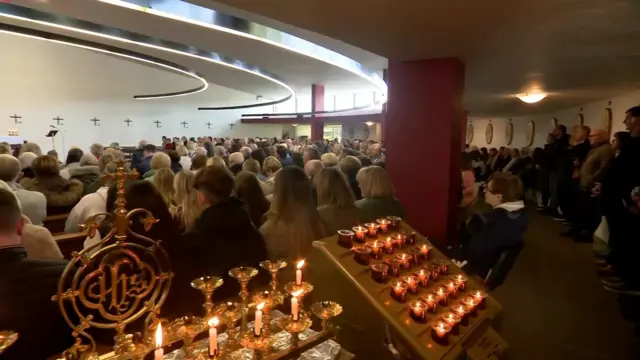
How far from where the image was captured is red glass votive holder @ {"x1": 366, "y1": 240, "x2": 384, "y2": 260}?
90.7 inches

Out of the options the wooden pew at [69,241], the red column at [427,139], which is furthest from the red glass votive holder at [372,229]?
the red column at [427,139]

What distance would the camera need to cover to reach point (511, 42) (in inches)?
156

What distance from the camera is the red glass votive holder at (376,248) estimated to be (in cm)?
230

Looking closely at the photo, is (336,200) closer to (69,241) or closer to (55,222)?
(69,241)

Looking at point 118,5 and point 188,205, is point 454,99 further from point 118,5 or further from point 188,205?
point 118,5

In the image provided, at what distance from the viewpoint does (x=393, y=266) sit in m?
2.25

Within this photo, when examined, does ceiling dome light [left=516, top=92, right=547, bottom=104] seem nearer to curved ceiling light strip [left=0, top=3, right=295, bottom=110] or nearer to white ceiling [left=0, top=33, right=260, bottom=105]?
curved ceiling light strip [left=0, top=3, right=295, bottom=110]

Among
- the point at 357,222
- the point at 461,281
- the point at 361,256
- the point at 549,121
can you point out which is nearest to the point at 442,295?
the point at 461,281

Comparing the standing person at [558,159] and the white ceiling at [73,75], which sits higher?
the white ceiling at [73,75]

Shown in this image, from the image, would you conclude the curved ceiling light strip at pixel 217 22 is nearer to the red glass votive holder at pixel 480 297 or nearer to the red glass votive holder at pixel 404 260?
the red glass votive holder at pixel 404 260

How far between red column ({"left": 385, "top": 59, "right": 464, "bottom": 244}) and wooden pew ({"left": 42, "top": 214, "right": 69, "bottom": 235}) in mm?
3514

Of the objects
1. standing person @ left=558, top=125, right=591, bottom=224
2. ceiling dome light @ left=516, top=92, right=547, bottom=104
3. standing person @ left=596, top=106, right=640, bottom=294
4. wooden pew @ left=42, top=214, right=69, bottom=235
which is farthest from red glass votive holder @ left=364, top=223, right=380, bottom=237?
ceiling dome light @ left=516, top=92, right=547, bottom=104

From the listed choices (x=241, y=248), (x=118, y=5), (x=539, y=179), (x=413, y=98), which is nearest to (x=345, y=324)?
(x=241, y=248)

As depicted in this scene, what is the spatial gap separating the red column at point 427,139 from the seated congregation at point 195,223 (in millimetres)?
959
